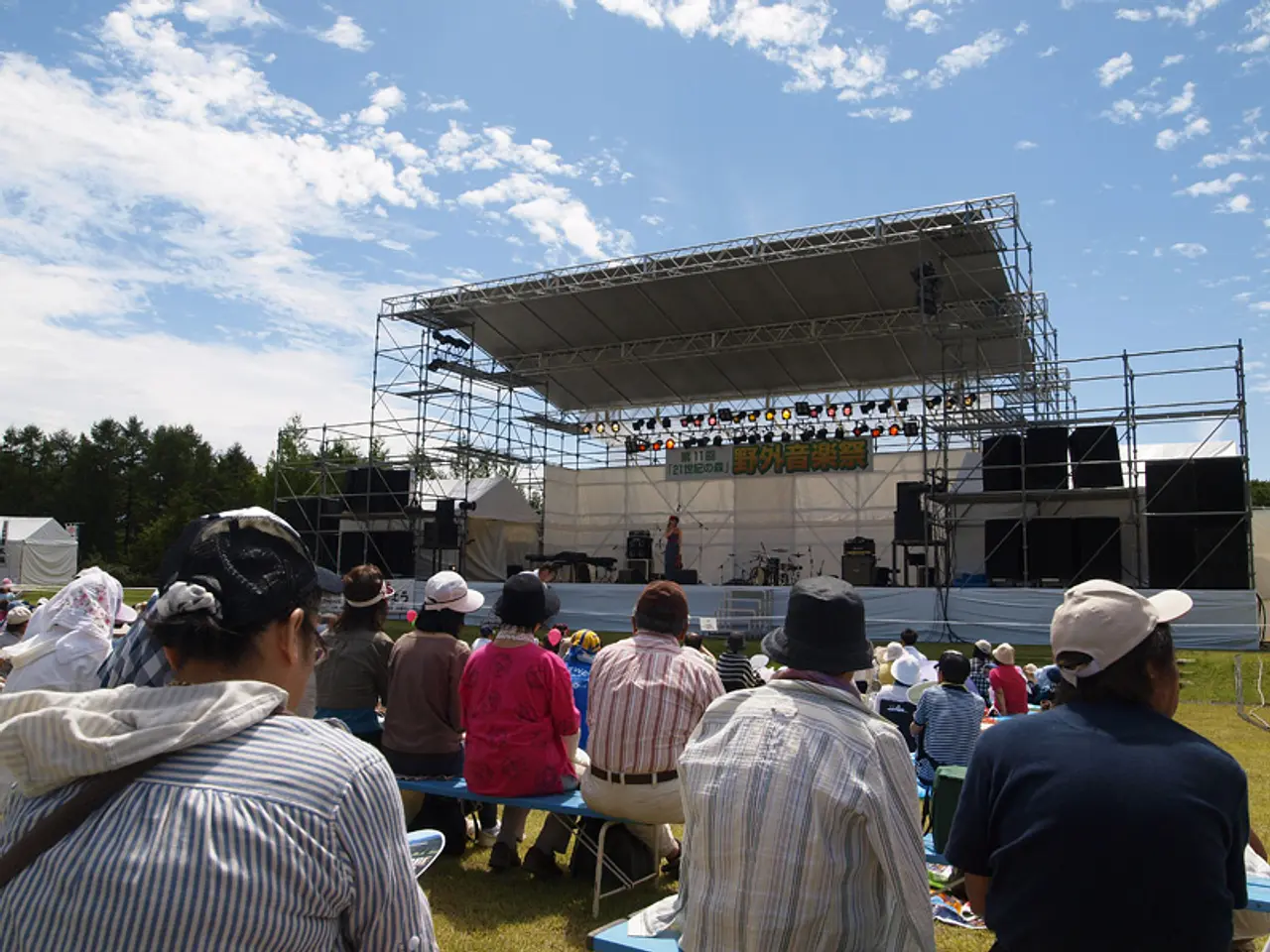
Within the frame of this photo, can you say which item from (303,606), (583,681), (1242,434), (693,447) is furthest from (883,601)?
(303,606)

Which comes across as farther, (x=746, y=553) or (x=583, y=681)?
(x=746, y=553)

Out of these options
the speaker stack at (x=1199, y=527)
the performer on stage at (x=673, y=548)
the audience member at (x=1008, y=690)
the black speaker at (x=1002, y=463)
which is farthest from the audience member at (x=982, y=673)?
the performer on stage at (x=673, y=548)

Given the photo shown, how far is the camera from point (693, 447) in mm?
20750

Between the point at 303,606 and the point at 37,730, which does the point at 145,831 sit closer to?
the point at 37,730

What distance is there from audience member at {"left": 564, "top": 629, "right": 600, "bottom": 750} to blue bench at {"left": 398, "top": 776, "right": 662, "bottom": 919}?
111cm

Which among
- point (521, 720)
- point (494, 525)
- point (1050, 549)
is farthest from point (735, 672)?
point (494, 525)

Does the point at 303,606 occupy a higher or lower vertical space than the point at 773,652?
higher

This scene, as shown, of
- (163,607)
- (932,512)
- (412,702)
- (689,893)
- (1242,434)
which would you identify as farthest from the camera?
(932,512)

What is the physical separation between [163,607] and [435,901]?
3150 mm

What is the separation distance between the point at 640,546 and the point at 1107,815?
62.7ft

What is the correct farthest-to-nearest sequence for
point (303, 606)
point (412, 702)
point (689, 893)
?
point (412, 702) → point (689, 893) → point (303, 606)

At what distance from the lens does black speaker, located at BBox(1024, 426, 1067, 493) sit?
1484 cm

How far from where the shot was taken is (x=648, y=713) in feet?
12.2

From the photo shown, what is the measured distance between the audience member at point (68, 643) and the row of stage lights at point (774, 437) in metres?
16.7
